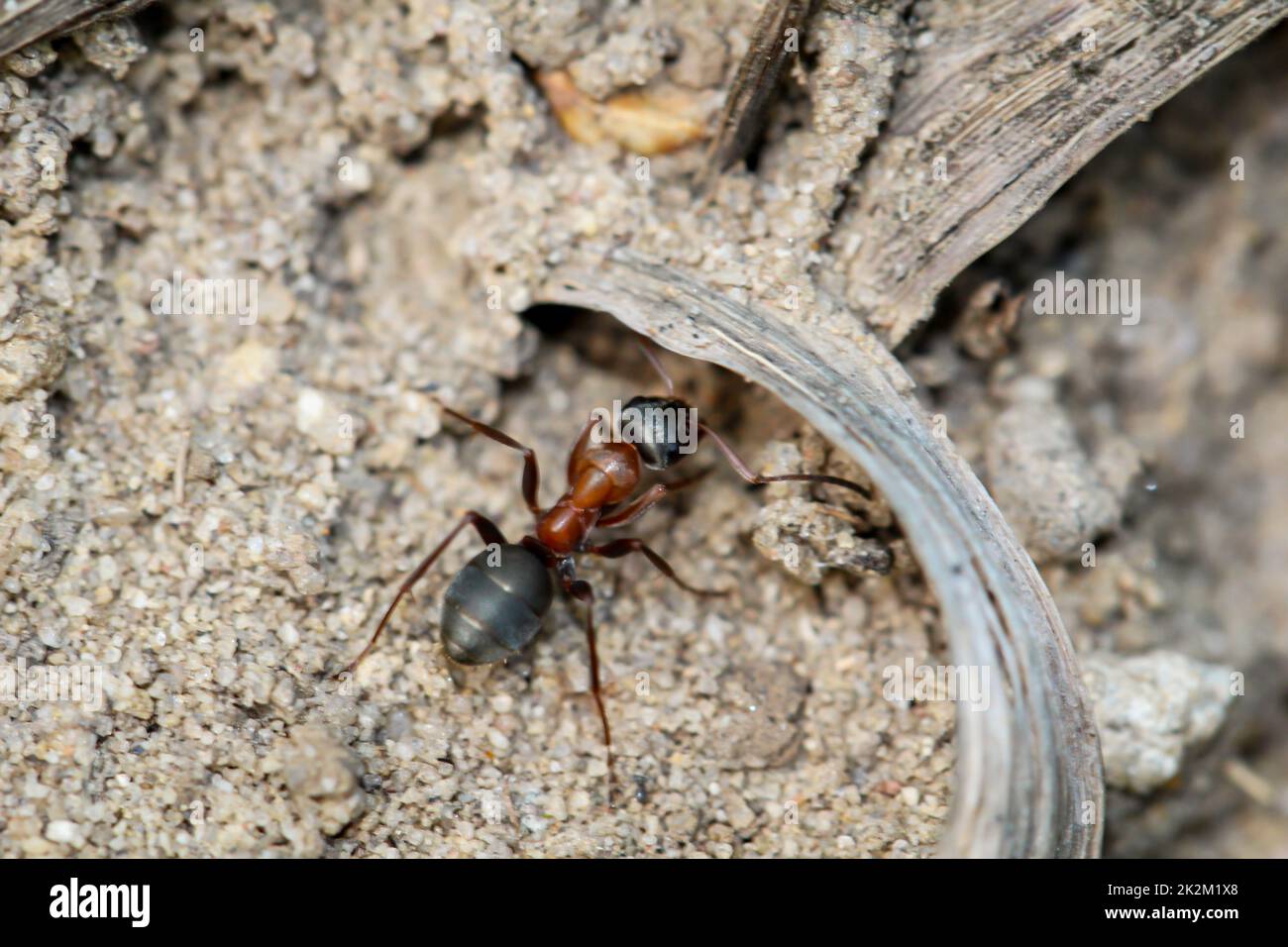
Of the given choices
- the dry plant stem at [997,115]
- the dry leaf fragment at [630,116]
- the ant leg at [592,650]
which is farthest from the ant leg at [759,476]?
the dry leaf fragment at [630,116]

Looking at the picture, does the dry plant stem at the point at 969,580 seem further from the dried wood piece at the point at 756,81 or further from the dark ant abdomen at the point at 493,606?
the dark ant abdomen at the point at 493,606

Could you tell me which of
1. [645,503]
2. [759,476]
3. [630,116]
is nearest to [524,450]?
[645,503]

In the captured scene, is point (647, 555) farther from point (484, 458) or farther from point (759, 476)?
point (484, 458)

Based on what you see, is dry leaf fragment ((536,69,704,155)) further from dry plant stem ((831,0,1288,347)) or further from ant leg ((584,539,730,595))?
ant leg ((584,539,730,595))

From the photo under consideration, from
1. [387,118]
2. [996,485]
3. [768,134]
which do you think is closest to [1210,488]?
[996,485]

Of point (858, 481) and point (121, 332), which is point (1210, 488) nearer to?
point (858, 481)
